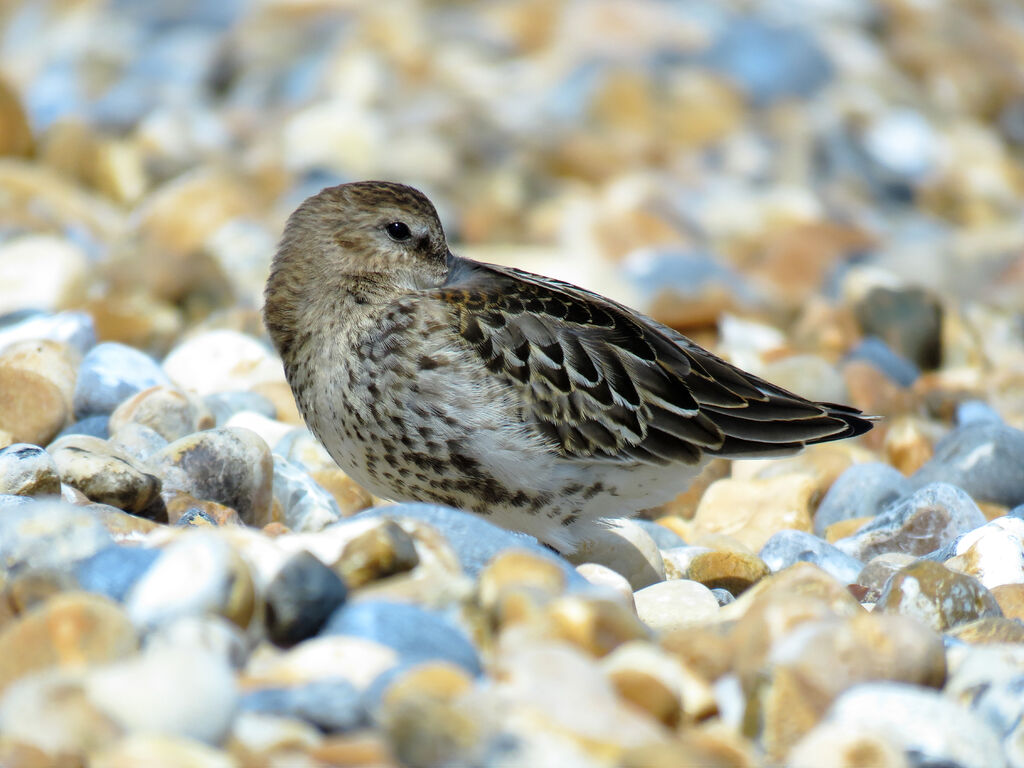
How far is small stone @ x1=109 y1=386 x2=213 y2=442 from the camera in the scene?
5.41 m

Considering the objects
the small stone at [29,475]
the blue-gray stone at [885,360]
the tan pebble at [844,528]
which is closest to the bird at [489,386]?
the tan pebble at [844,528]

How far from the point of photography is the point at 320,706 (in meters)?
2.87

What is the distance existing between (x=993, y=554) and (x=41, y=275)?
19.4ft

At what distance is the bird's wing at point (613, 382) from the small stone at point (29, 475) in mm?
1506

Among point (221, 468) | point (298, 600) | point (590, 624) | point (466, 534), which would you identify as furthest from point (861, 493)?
point (298, 600)

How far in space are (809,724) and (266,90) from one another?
11.2m

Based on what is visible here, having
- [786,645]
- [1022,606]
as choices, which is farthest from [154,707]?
[1022,606]

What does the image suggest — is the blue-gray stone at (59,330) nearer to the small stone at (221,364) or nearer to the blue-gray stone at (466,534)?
the small stone at (221,364)

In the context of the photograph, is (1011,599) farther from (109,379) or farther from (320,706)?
(109,379)

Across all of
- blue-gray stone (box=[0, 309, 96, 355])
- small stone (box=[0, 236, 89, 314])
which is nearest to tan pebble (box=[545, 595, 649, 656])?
Result: blue-gray stone (box=[0, 309, 96, 355])

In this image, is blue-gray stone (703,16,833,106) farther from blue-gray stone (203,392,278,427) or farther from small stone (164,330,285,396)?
blue-gray stone (203,392,278,427)

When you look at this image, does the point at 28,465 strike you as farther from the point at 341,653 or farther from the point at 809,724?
the point at 809,724

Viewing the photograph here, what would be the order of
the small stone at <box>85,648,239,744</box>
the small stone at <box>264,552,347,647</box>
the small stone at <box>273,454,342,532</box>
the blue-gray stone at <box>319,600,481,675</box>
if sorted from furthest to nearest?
the small stone at <box>273,454,342,532</box>
the small stone at <box>264,552,347,647</box>
the blue-gray stone at <box>319,600,481,675</box>
the small stone at <box>85,648,239,744</box>

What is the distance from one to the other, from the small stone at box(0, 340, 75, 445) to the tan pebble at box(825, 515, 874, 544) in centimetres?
331
